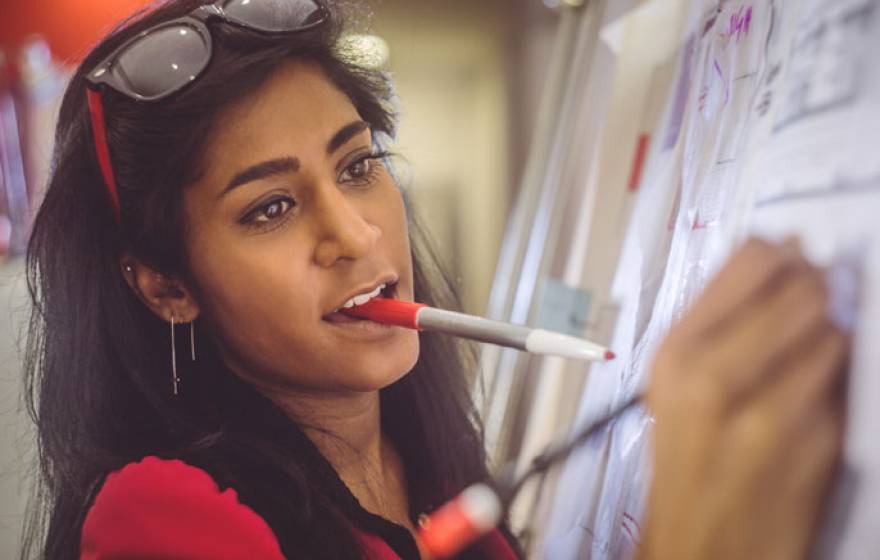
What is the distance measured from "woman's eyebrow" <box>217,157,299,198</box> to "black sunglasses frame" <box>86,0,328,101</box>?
98 millimetres

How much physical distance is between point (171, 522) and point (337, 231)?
10.6 inches

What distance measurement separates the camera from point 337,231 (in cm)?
69

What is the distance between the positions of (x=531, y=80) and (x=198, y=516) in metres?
2.47

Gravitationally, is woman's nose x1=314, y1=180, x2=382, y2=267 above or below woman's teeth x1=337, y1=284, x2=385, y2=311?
above

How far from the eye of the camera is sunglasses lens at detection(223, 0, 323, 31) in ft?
2.43

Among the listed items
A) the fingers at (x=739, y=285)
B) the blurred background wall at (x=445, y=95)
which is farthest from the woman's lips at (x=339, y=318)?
the blurred background wall at (x=445, y=95)

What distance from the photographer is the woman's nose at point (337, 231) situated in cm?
69

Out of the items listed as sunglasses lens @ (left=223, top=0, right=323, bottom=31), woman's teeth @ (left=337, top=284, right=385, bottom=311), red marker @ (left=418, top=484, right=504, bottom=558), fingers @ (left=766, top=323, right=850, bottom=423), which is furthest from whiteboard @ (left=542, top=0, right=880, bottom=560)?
sunglasses lens @ (left=223, top=0, right=323, bottom=31)

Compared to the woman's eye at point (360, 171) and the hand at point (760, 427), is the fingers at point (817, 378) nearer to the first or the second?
the hand at point (760, 427)

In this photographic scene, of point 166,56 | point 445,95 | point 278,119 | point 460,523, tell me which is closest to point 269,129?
point 278,119

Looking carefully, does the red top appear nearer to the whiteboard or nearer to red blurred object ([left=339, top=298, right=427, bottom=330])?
red blurred object ([left=339, top=298, right=427, bottom=330])

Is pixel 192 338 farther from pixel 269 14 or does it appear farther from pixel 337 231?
pixel 269 14

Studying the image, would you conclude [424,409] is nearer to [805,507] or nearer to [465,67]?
[805,507]

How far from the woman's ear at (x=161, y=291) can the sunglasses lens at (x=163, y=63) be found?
6.8 inches
